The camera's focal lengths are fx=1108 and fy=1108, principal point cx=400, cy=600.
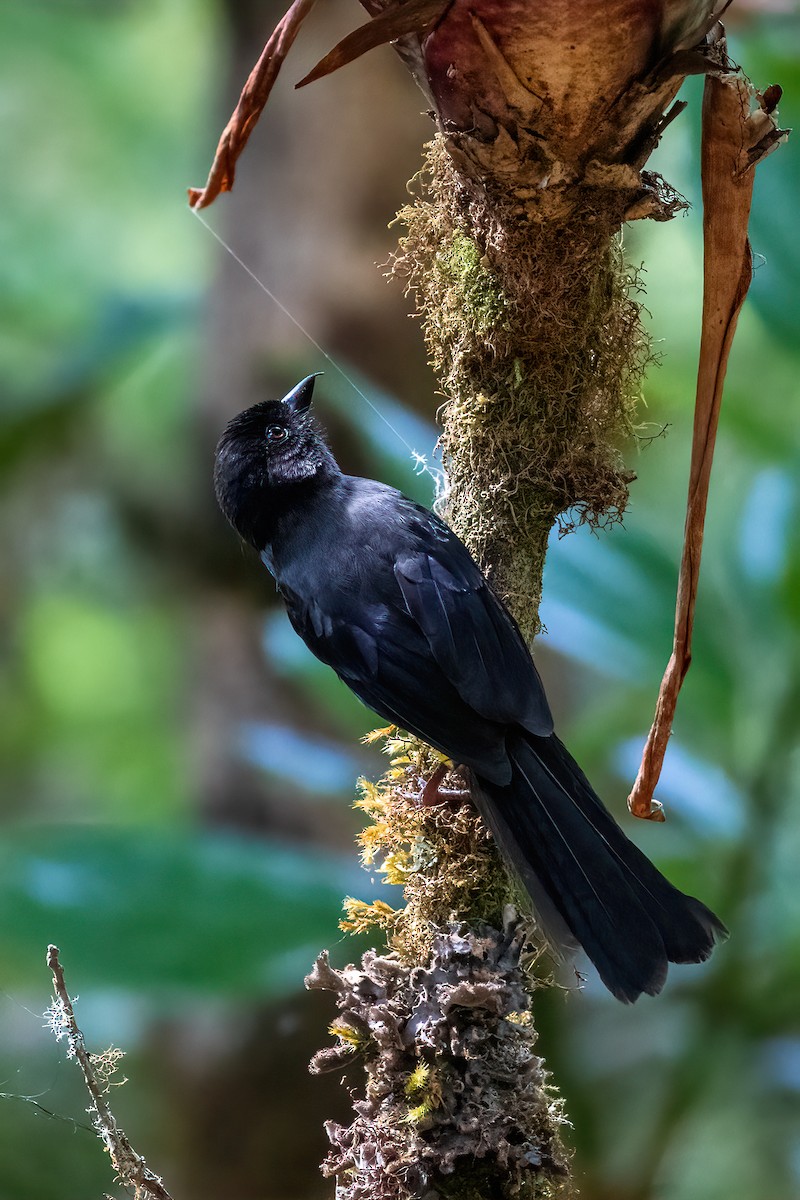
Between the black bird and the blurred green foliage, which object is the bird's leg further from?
the blurred green foliage

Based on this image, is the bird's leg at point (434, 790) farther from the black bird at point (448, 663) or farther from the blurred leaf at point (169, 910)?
the blurred leaf at point (169, 910)

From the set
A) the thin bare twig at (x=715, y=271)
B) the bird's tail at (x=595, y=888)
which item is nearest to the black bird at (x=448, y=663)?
the bird's tail at (x=595, y=888)

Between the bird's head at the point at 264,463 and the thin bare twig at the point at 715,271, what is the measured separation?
803 mm

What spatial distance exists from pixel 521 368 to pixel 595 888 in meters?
0.72

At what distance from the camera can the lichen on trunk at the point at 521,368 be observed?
1500 millimetres

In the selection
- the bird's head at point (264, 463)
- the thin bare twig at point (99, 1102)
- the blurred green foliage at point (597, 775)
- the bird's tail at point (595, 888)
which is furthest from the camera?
the blurred green foliage at point (597, 775)

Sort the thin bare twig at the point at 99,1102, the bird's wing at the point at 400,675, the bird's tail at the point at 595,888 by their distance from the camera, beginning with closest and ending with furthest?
the thin bare twig at the point at 99,1102 < the bird's tail at the point at 595,888 < the bird's wing at the point at 400,675

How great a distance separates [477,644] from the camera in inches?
64.2

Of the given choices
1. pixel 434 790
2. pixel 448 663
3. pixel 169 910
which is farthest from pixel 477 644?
pixel 169 910

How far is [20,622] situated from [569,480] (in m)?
3.03

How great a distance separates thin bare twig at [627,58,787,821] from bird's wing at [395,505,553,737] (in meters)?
0.21

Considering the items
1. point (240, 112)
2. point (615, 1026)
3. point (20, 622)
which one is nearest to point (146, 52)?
point (20, 622)

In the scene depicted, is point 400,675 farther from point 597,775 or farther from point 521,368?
point 597,775

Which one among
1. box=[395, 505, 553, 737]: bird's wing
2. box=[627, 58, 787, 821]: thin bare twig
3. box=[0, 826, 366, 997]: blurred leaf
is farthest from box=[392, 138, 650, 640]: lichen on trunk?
box=[0, 826, 366, 997]: blurred leaf
